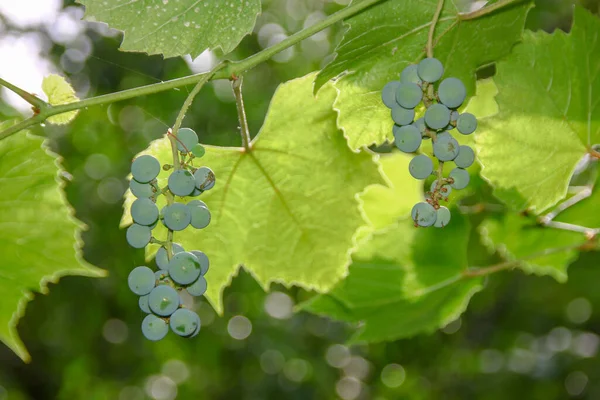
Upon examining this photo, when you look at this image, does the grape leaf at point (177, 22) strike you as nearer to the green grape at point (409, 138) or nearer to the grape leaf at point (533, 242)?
the green grape at point (409, 138)

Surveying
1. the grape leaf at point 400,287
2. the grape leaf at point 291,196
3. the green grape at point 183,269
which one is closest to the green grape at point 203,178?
the green grape at point 183,269

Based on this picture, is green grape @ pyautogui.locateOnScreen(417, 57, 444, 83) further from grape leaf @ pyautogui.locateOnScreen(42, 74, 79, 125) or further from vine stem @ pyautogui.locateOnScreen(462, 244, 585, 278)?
vine stem @ pyautogui.locateOnScreen(462, 244, 585, 278)

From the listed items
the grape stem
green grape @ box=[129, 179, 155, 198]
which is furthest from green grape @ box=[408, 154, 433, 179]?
the grape stem

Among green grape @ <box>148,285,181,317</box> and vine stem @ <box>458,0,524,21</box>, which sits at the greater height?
green grape @ <box>148,285,181,317</box>

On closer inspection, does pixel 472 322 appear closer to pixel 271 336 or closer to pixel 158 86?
pixel 271 336

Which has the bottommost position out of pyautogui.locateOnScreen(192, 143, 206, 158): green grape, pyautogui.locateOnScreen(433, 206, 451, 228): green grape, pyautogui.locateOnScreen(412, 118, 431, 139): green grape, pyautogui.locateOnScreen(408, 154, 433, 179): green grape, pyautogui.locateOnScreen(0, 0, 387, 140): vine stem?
pyautogui.locateOnScreen(433, 206, 451, 228): green grape

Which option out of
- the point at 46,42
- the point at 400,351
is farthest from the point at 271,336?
the point at 46,42

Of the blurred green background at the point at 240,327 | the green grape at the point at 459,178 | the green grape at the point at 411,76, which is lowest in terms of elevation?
the blurred green background at the point at 240,327
